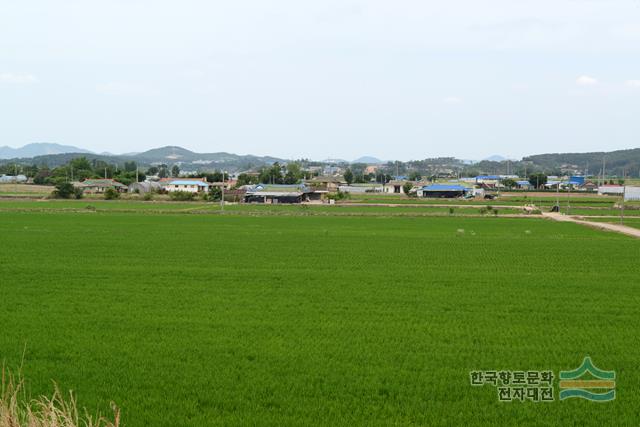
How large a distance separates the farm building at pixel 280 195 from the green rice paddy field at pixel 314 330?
5541 centimetres

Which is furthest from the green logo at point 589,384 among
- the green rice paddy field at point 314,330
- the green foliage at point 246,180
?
the green foliage at point 246,180

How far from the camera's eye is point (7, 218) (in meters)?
42.2

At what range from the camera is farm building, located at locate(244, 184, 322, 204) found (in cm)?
8088

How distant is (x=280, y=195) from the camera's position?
267ft

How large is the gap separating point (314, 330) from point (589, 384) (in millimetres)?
5013

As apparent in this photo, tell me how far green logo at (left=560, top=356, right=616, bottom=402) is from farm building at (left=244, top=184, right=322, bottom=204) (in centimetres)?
7066

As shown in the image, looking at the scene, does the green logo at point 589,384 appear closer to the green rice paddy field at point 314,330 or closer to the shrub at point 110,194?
the green rice paddy field at point 314,330

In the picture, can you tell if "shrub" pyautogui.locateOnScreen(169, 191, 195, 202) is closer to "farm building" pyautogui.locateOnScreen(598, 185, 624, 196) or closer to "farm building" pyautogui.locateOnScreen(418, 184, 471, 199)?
"farm building" pyautogui.locateOnScreen(418, 184, 471, 199)

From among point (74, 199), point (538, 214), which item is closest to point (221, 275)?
point (538, 214)

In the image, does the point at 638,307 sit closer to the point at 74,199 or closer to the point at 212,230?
the point at 212,230

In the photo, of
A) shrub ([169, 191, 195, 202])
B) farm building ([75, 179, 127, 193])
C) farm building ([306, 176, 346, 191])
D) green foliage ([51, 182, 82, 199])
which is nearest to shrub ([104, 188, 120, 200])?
green foliage ([51, 182, 82, 199])

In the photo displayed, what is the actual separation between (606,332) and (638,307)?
128 inches

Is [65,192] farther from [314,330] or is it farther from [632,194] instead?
[632,194]

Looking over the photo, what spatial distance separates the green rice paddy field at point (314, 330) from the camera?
7840 mm
